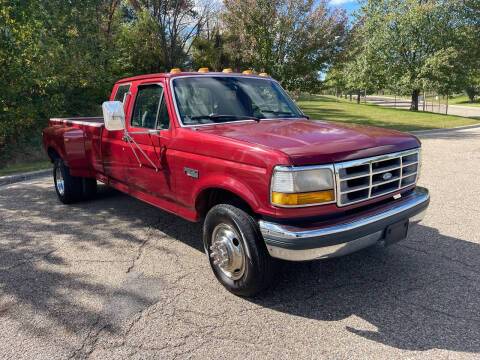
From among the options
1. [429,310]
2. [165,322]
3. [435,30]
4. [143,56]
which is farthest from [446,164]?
[435,30]

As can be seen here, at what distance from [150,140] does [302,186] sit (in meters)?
2.01

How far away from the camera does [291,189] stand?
9.21 feet

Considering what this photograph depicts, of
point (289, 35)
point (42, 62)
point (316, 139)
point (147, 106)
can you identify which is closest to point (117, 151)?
point (147, 106)

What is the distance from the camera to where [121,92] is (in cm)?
512

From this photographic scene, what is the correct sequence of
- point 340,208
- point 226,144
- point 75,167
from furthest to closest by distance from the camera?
1. point 75,167
2. point 226,144
3. point 340,208

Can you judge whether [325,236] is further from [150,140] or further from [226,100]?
[150,140]

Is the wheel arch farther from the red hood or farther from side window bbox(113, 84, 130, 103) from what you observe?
side window bbox(113, 84, 130, 103)

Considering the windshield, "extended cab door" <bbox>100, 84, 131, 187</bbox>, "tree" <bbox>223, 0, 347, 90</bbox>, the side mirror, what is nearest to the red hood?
the windshield

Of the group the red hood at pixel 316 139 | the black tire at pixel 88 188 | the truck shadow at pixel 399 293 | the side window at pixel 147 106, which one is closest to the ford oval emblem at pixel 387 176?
the red hood at pixel 316 139

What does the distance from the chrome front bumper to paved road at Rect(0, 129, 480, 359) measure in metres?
0.58

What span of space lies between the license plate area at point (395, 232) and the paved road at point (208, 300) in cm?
51

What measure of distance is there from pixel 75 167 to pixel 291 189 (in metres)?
4.14

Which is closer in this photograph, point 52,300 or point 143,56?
point 52,300

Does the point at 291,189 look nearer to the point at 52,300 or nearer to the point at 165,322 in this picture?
the point at 165,322
